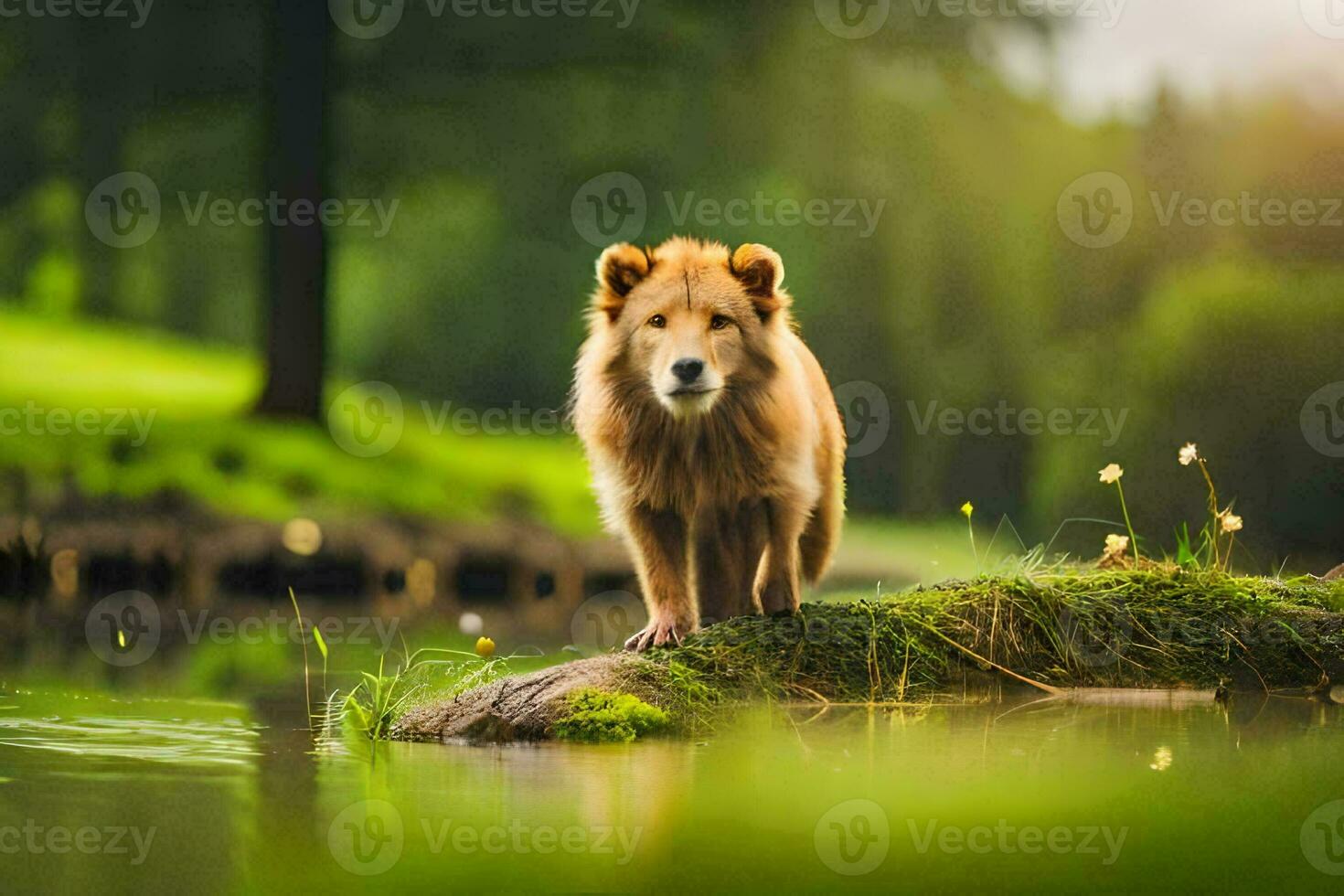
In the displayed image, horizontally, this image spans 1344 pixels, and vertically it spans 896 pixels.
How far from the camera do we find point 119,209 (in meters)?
13.0

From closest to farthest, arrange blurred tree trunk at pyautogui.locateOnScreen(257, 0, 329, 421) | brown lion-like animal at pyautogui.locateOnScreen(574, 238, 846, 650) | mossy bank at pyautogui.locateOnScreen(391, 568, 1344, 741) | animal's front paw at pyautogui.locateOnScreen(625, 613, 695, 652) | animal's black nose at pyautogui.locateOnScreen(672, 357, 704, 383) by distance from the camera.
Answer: animal's black nose at pyautogui.locateOnScreen(672, 357, 704, 383)
mossy bank at pyautogui.locateOnScreen(391, 568, 1344, 741)
brown lion-like animal at pyautogui.locateOnScreen(574, 238, 846, 650)
animal's front paw at pyautogui.locateOnScreen(625, 613, 695, 652)
blurred tree trunk at pyautogui.locateOnScreen(257, 0, 329, 421)

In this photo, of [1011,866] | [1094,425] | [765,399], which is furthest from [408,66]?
[1011,866]

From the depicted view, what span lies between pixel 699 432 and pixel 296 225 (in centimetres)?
681

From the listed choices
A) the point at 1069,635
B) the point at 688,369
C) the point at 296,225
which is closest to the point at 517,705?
the point at 688,369

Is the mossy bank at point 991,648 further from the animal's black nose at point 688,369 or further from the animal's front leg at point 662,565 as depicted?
the animal's black nose at point 688,369

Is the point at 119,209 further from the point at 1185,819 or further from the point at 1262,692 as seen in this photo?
the point at 1185,819

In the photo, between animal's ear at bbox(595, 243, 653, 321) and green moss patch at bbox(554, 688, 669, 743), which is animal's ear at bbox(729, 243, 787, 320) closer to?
animal's ear at bbox(595, 243, 653, 321)

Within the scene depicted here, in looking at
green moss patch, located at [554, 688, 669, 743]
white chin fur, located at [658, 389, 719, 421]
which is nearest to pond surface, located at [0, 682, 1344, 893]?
green moss patch, located at [554, 688, 669, 743]

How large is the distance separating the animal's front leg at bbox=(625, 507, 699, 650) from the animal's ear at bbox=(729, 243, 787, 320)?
93cm

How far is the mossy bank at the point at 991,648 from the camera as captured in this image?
5.71m

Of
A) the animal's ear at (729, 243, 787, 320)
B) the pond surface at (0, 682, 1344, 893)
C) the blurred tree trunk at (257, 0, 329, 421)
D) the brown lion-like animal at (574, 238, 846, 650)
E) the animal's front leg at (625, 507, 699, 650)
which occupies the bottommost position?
the pond surface at (0, 682, 1344, 893)

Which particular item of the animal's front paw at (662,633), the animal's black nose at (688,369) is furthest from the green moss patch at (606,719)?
the animal's black nose at (688,369)

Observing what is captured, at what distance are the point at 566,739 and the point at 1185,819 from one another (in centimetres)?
210

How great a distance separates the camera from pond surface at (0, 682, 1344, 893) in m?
3.90
